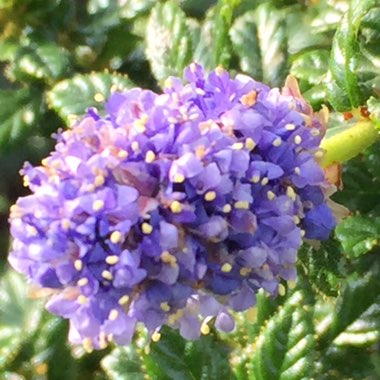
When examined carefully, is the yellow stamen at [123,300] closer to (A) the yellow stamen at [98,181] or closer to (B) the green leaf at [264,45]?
(A) the yellow stamen at [98,181]

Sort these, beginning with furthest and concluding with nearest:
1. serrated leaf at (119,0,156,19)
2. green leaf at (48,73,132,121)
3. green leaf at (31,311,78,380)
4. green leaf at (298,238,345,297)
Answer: serrated leaf at (119,0,156,19) < green leaf at (31,311,78,380) < green leaf at (48,73,132,121) < green leaf at (298,238,345,297)

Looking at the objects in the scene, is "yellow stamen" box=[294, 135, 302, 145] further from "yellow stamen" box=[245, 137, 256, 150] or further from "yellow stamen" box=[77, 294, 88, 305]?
"yellow stamen" box=[77, 294, 88, 305]

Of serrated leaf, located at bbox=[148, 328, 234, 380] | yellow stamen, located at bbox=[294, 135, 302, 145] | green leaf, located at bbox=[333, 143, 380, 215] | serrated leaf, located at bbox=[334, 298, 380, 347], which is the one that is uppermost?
yellow stamen, located at bbox=[294, 135, 302, 145]

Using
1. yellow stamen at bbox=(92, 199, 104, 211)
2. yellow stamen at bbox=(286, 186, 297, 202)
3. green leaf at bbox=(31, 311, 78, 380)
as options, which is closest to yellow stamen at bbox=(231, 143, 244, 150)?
yellow stamen at bbox=(286, 186, 297, 202)

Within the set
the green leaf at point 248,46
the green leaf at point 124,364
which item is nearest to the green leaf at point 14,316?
the green leaf at point 124,364

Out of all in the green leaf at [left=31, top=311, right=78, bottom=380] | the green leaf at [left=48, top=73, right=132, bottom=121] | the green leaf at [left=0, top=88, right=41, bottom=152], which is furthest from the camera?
the green leaf at [left=0, top=88, right=41, bottom=152]

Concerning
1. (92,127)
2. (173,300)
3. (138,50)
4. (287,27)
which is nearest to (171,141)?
(92,127)
